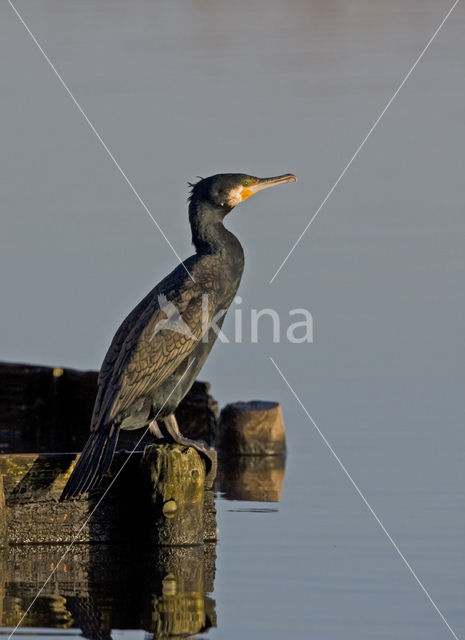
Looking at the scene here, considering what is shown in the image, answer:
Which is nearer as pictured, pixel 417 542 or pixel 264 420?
pixel 417 542

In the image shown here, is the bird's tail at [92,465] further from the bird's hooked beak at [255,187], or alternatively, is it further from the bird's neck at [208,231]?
the bird's hooked beak at [255,187]

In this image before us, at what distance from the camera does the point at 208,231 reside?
388 inches

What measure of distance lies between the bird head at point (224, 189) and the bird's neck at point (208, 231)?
0.04 meters

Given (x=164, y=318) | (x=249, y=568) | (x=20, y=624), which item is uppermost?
(x=164, y=318)

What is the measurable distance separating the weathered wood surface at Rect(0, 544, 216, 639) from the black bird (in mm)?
434

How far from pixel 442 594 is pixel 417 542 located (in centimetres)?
130

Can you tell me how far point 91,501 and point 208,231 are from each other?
1.76 meters

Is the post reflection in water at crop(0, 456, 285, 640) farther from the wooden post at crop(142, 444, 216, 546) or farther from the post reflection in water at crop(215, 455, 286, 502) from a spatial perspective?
the post reflection in water at crop(215, 455, 286, 502)

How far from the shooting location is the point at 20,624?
8055 mm

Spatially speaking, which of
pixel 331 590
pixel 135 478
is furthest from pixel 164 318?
pixel 331 590

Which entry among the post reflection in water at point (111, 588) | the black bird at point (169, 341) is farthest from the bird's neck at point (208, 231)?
the post reflection in water at point (111, 588)

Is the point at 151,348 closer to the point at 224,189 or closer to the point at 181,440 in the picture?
the point at 181,440

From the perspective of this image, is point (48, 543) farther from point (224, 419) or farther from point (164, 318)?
point (224, 419)

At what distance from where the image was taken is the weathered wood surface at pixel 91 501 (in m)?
9.40
